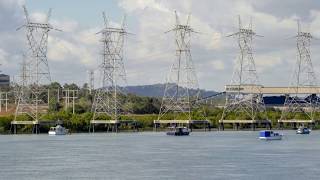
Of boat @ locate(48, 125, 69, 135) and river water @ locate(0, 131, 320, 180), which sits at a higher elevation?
boat @ locate(48, 125, 69, 135)

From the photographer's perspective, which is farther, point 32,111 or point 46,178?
point 32,111

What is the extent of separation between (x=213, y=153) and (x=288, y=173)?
90.9 feet

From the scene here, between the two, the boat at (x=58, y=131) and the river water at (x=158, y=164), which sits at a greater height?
the boat at (x=58, y=131)

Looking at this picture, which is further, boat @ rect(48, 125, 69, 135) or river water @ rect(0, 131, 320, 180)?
boat @ rect(48, 125, 69, 135)

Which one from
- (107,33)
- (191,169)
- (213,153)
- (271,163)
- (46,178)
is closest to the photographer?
(46,178)

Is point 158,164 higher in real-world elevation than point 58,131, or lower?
lower

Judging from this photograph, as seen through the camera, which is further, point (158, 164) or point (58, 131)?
point (58, 131)

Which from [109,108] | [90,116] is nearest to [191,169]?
[109,108]

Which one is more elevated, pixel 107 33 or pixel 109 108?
pixel 107 33

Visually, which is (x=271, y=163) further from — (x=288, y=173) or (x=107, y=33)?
(x=107, y=33)

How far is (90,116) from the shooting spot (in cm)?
19000

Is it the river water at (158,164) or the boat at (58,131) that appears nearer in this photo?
the river water at (158,164)

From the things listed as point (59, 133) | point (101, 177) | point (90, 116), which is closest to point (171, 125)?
point (90, 116)

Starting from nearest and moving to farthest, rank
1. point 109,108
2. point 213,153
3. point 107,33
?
1. point 213,153
2. point 107,33
3. point 109,108
